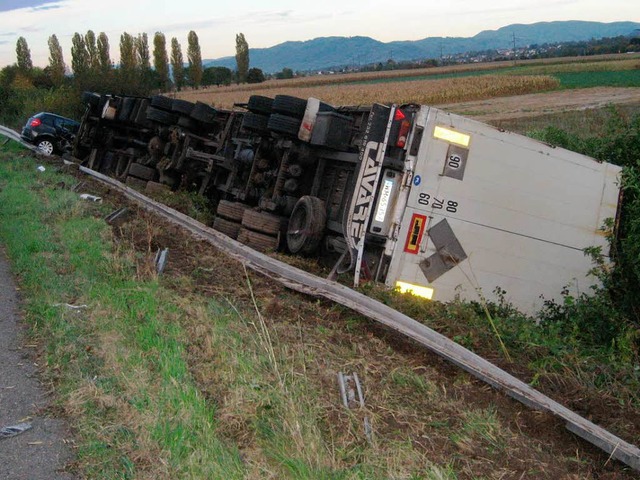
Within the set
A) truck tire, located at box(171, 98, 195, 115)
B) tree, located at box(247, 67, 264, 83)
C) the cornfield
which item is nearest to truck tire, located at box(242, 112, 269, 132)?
truck tire, located at box(171, 98, 195, 115)

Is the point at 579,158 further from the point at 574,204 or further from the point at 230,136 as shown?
the point at 230,136

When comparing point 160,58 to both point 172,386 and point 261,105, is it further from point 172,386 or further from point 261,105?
point 172,386

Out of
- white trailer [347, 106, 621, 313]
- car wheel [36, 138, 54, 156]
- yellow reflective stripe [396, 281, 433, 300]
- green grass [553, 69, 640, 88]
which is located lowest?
car wheel [36, 138, 54, 156]

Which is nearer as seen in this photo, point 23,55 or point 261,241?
point 261,241

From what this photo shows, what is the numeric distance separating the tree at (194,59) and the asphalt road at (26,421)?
85659 mm

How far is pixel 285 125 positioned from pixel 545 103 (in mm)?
34065

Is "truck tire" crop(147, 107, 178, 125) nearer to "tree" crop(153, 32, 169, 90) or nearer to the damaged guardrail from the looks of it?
the damaged guardrail

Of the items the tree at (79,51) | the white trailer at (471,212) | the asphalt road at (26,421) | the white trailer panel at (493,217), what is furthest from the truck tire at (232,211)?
the tree at (79,51)

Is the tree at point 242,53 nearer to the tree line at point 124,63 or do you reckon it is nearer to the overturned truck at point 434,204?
the tree line at point 124,63

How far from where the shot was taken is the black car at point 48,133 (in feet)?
76.9

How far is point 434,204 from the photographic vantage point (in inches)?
315

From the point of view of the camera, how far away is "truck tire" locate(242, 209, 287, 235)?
Result: 1009 centimetres

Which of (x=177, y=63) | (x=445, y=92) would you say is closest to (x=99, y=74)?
(x=445, y=92)

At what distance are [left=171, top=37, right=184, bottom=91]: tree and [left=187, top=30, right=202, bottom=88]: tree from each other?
47.7 inches
